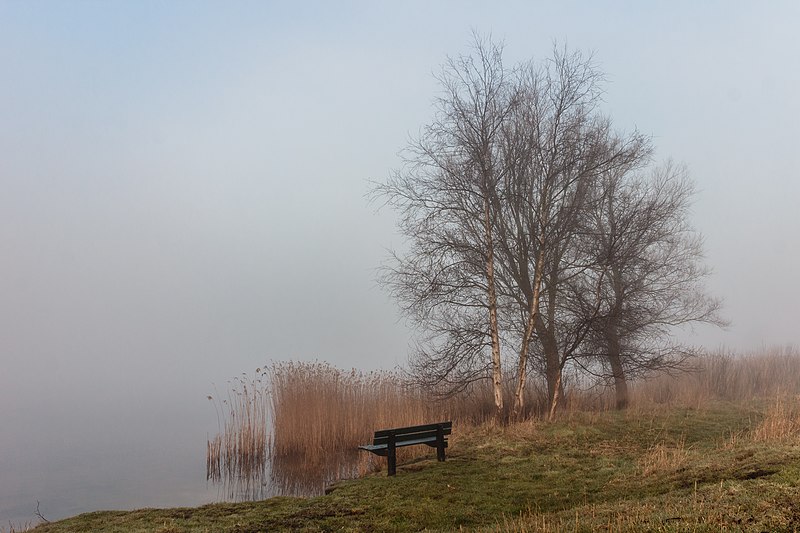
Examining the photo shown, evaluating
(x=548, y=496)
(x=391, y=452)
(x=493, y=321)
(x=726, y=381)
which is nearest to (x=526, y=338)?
(x=493, y=321)

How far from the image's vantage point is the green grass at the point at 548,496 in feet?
A: 16.3

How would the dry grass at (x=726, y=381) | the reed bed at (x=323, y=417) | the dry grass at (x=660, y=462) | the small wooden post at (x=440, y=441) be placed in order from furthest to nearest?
the dry grass at (x=726, y=381)
the reed bed at (x=323, y=417)
the small wooden post at (x=440, y=441)
the dry grass at (x=660, y=462)

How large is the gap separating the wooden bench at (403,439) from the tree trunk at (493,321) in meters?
3.66

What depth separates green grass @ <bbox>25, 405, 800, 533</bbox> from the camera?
16.3 feet

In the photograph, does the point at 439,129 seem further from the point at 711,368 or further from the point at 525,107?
the point at 711,368

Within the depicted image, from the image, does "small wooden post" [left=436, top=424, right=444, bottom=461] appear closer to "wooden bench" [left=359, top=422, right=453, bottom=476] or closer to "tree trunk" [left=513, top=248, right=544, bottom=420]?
"wooden bench" [left=359, top=422, right=453, bottom=476]

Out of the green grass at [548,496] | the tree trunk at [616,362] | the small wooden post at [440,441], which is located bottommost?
the green grass at [548,496]

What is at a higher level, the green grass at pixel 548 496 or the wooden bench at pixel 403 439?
the wooden bench at pixel 403 439

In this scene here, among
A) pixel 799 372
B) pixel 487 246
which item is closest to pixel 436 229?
pixel 487 246

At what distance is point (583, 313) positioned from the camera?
13.6 m

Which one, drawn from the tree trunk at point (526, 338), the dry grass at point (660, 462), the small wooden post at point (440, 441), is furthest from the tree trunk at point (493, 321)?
the dry grass at point (660, 462)

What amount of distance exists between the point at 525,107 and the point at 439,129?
2.26m

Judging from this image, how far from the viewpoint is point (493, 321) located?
13.5 m

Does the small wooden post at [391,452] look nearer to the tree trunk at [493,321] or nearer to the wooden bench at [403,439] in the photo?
the wooden bench at [403,439]
